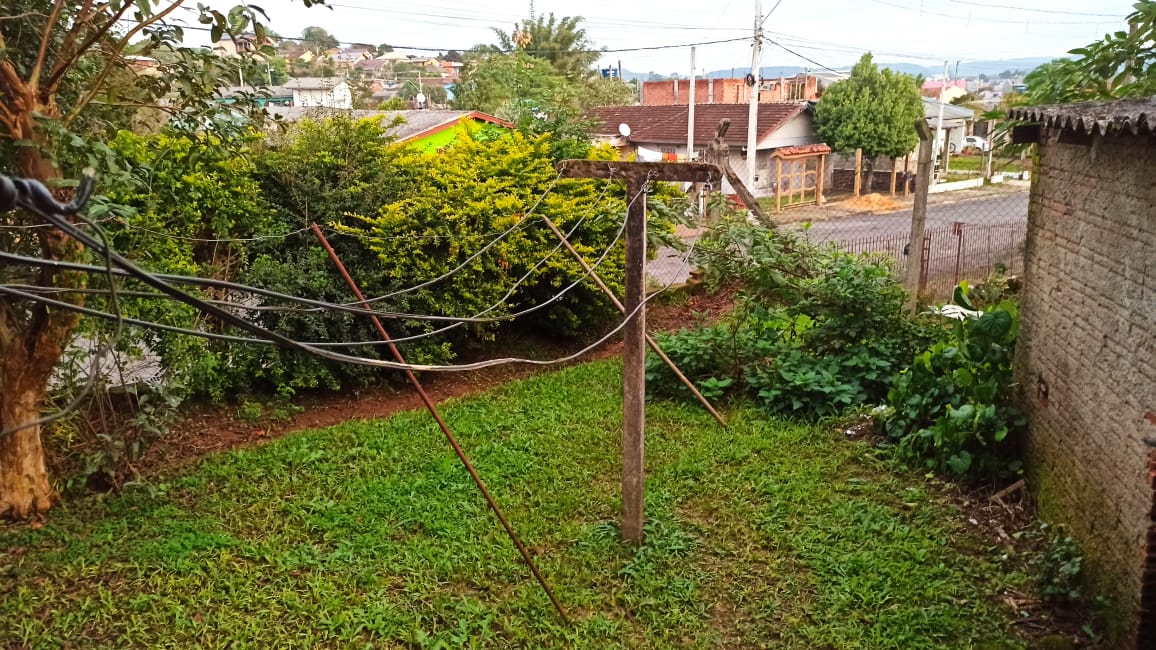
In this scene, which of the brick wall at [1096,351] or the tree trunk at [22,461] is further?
the tree trunk at [22,461]

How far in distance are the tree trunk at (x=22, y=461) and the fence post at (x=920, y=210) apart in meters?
7.43

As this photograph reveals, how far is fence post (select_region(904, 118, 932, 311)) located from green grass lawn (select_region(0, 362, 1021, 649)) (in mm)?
2606

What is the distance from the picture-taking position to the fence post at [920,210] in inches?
312

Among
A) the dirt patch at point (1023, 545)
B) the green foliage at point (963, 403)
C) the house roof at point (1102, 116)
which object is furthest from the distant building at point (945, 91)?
the dirt patch at point (1023, 545)

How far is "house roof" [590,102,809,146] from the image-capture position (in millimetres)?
21172

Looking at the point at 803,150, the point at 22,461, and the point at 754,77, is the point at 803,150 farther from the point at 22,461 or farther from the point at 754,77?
the point at 22,461

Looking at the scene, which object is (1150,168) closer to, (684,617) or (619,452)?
(684,617)

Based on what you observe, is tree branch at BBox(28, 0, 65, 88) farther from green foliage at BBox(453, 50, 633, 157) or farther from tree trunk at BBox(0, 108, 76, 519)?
green foliage at BBox(453, 50, 633, 157)

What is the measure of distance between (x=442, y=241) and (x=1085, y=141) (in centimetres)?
536

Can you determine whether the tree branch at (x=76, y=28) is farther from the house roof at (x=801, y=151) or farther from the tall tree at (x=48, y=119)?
the house roof at (x=801, y=151)

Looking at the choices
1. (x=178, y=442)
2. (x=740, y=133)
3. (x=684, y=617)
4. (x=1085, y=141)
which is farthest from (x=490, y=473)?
(x=740, y=133)

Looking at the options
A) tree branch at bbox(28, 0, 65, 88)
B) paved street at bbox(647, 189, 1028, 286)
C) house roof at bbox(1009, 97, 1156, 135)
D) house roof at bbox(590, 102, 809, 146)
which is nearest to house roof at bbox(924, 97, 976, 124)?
paved street at bbox(647, 189, 1028, 286)

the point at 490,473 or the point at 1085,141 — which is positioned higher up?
the point at 1085,141

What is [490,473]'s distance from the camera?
577 centimetres
